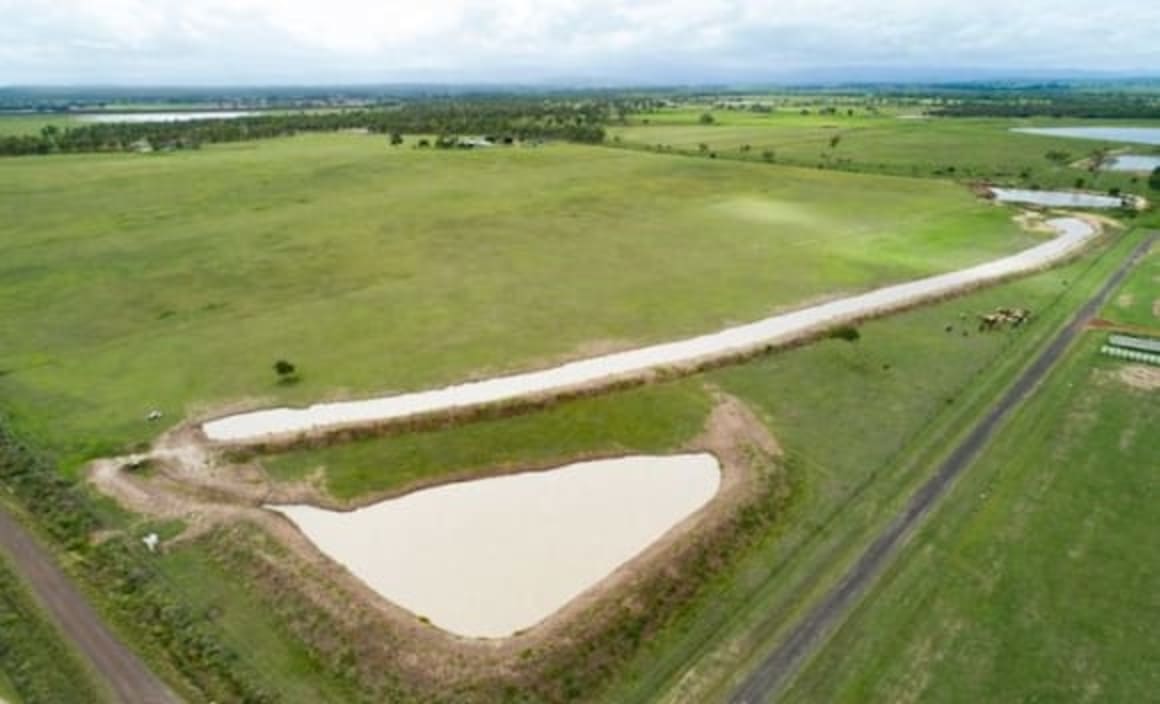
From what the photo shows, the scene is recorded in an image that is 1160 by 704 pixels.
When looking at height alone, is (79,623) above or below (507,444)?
below

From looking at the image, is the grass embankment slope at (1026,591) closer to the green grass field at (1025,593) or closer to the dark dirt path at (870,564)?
the green grass field at (1025,593)

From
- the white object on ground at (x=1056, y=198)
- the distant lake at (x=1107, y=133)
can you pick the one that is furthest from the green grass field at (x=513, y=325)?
the distant lake at (x=1107, y=133)

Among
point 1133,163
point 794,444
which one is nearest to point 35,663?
point 794,444

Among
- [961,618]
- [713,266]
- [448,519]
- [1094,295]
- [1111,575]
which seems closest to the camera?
[961,618]

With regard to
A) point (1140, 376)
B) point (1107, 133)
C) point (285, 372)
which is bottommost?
point (1140, 376)

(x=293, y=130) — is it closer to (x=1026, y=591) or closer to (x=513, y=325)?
(x=513, y=325)

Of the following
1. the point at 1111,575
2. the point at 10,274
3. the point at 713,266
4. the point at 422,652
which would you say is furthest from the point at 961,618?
the point at 10,274

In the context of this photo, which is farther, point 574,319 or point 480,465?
point 574,319

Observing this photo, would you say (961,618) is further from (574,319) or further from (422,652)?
(574,319)

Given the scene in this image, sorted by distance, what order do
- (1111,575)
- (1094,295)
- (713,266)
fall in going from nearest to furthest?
(1111,575)
(1094,295)
(713,266)
